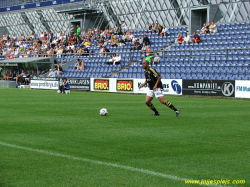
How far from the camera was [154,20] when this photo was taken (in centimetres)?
4453

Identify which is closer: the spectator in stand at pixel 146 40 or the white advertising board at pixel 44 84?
the spectator in stand at pixel 146 40

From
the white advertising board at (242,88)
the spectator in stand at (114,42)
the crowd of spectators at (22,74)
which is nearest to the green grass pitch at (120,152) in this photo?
the white advertising board at (242,88)

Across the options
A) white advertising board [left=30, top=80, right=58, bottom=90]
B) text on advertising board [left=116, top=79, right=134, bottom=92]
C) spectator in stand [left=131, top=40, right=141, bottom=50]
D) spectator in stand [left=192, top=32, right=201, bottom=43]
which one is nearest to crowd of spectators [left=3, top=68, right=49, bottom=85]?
white advertising board [left=30, top=80, right=58, bottom=90]

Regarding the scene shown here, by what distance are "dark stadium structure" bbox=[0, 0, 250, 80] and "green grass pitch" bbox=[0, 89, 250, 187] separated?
17.7m

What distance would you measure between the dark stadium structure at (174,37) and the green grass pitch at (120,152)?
17651 mm

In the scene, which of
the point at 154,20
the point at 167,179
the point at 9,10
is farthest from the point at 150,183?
the point at 9,10

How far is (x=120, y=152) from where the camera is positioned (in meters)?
7.95

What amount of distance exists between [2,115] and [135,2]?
113 feet

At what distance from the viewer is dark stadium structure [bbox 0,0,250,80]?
30.5m

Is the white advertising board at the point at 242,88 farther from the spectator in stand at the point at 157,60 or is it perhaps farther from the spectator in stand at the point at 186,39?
the spectator in stand at the point at 186,39

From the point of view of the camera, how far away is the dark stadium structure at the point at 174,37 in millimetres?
30516

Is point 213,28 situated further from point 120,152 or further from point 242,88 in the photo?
point 120,152

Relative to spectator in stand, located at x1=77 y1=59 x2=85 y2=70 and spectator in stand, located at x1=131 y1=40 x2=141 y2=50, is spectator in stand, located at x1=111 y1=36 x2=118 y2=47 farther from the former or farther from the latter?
spectator in stand, located at x1=77 y1=59 x2=85 y2=70

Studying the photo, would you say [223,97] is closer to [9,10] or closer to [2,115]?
[2,115]
